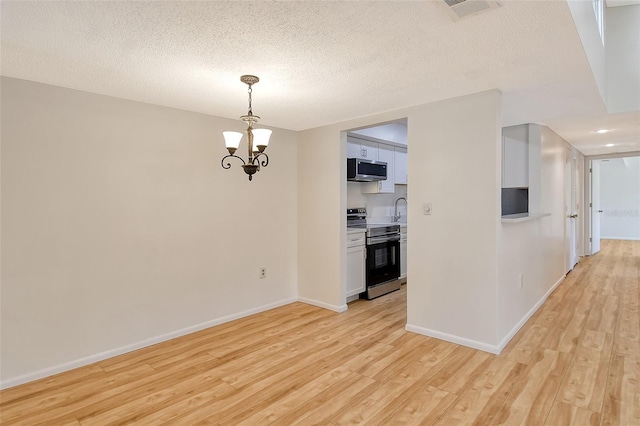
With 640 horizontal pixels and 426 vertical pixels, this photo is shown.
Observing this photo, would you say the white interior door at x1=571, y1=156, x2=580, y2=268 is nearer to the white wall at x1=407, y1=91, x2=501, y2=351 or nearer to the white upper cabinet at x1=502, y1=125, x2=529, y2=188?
the white upper cabinet at x1=502, y1=125, x2=529, y2=188

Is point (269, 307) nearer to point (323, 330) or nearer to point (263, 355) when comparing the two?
point (323, 330)

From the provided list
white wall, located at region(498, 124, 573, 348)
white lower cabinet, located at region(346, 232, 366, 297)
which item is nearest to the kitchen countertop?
white lower cabinet, located at region(346, 232, 366, 297)

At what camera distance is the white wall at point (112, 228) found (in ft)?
8.23

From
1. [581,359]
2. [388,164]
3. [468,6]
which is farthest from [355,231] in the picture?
[468,6]

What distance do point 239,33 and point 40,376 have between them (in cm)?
282

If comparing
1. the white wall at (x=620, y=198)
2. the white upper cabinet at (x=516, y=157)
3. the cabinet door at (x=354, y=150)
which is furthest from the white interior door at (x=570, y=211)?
the white wall at (x=620, y=198)

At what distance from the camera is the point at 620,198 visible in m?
10.5

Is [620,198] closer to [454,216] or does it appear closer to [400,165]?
[400,165]

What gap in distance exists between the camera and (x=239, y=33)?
73.9 inches

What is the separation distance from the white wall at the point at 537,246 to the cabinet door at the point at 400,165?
1.99 meters

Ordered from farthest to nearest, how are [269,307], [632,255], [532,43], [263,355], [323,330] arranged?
[632,255] → [269,307] → [323,330] → [263,355] → [532,43]

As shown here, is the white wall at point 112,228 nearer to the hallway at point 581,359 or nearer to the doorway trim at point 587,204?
the hallway at point 581,359

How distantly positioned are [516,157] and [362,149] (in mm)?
1978

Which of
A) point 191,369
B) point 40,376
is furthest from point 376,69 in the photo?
point 40,376
